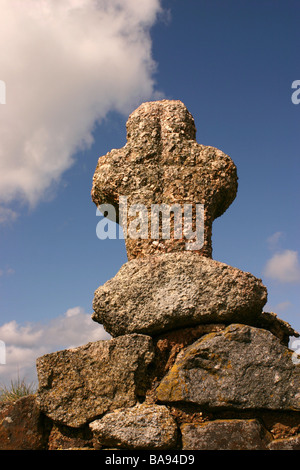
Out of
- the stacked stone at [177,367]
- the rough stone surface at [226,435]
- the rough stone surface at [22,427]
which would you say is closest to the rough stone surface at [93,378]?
the stacked stone at [177,367]

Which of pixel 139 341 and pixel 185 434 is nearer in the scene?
pixel 185 434

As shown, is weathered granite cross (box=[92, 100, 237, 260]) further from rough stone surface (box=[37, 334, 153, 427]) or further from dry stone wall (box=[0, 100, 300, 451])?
rough stone surface (box=[37, 334, 153, 427])

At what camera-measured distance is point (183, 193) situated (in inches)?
140

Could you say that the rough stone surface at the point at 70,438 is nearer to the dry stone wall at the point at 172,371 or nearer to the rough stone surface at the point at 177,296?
the dry stone wall at the point at 172,371

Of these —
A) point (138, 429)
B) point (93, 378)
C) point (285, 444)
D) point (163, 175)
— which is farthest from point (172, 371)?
point (163, 175)

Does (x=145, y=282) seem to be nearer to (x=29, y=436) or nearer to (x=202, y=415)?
(x=202, y=415)

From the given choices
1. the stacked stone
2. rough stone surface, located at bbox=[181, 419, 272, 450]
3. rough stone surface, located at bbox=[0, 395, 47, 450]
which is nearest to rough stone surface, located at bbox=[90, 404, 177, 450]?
the stacked stone

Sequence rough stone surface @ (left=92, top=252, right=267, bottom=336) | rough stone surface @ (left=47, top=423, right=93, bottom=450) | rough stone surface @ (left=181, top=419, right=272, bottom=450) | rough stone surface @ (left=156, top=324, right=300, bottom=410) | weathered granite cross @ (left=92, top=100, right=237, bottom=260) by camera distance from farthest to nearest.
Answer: weathered granite cross @ (left=92, top=100, right=237, bottom=260) < rough stone surface @ (left=92, top=252, right=267, bottom=336) < rough stone surface @ (left=47, top=423, right=93, bottom=450) < rough stone surface @ (left=156, top=324, right=300, bottom=410) < rough stone surface @ (left=181, top=419, right=272, bottom=450)

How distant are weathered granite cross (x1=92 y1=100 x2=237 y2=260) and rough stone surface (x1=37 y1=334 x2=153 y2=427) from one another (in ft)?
2.73

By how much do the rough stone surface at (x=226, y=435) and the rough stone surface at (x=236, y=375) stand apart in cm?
11

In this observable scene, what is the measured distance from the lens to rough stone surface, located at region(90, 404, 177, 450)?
265 cm

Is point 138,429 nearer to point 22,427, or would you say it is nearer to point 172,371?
point 172,371
